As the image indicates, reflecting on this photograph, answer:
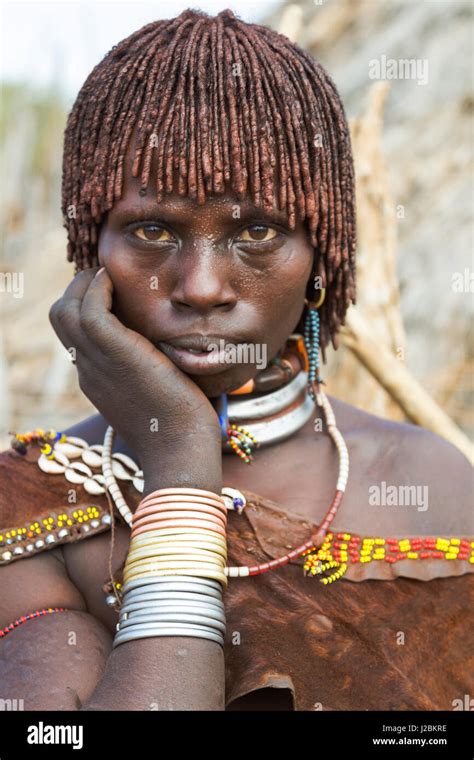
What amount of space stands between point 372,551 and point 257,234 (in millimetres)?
778

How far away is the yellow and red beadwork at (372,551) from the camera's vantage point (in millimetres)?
2314

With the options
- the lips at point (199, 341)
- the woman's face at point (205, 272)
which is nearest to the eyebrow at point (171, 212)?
the woman's face at point (205, 272)

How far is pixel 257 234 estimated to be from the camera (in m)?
2.20

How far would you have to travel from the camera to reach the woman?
6.87 feet

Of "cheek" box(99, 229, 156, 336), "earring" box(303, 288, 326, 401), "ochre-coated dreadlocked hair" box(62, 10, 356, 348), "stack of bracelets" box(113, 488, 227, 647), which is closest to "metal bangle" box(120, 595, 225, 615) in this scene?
"stack of bracelets" box(113, 488, 227, 647)

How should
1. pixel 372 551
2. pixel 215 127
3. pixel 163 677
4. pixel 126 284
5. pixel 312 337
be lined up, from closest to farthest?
pixel 163 677 < pixel 215 127 < pixel 126 284 < pixel 372 551 < pixel 312 337

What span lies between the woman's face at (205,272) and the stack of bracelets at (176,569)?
0.31 meters

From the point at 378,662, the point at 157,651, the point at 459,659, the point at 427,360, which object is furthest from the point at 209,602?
the point at 427,360

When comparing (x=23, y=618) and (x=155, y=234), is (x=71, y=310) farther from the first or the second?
(x=23, y=618)

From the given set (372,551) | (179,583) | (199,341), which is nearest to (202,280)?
(199,341)

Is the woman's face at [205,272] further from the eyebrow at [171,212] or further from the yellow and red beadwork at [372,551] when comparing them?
the yellow and red beadwork at [372,551]

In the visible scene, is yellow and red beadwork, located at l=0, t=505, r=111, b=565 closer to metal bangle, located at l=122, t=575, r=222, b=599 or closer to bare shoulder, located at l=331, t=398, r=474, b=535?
metal bangle, located at l=122, t=575, r=222, b=599
